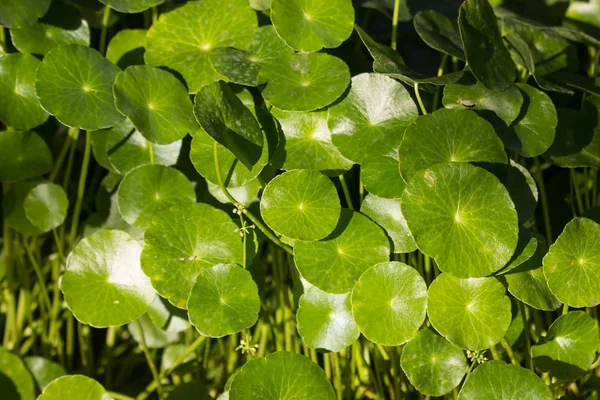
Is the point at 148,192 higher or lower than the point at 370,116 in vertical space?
lower

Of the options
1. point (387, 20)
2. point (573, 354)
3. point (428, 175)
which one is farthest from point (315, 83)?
point (573, 354)

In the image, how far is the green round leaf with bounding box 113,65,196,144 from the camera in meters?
0.87

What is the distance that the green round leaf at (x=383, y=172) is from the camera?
834mm

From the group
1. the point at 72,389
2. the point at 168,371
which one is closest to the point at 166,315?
the point at 168,371

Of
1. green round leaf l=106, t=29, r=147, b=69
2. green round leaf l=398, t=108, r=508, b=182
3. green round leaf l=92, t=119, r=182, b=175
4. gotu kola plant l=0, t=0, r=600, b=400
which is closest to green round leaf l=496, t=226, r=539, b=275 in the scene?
gotu kola plant l=0, t=0, r=600, b=400

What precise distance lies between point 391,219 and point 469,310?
6.6 inches

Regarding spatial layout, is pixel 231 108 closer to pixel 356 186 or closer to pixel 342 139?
pixel 342 139

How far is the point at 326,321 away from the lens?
857mm

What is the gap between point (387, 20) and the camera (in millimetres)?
1245

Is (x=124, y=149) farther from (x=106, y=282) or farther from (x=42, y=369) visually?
(x=42, y=369)

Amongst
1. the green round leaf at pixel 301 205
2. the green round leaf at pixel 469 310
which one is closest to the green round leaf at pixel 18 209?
the green round leaf at pixel 301 205

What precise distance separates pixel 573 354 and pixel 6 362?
0.88 m

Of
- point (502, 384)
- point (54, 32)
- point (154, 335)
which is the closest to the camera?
point (502, 384)

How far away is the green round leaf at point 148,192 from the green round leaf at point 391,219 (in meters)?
0.28
